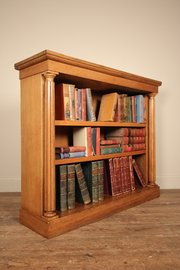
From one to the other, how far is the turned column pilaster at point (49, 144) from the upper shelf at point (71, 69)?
0.08 meters

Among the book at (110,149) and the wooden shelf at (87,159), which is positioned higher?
the book at (110,149)

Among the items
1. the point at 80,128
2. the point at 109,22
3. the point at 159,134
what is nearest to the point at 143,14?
the point at 109,22

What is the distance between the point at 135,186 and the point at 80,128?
951mm

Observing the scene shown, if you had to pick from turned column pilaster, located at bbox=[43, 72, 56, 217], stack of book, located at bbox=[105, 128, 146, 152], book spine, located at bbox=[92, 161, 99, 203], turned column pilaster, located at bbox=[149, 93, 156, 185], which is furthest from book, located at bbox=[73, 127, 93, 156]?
turned column pilaster, located at bbox=[149, 93, 156, 185]

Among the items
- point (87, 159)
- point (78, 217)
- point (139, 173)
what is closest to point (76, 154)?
point (87, 159)

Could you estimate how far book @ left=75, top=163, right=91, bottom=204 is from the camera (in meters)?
1.72

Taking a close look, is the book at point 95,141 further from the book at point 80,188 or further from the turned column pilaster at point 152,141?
the turned column pilaster at point 152,141

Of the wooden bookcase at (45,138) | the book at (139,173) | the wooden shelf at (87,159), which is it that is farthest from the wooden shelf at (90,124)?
the book at (139,173)

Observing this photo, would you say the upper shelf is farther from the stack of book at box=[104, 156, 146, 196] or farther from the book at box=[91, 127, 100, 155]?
the stack of book at box=[104, 156, 146, 196]

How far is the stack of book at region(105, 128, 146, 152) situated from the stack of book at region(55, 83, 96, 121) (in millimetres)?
424

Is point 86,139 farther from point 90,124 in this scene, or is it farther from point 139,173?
point 139,173

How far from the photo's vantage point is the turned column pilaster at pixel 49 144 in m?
1.45

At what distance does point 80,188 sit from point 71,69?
2.99 ft

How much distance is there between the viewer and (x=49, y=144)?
1.46 metres
